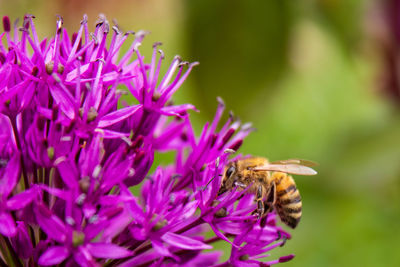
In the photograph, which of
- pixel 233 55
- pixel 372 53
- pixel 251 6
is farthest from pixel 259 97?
pixel 372 53

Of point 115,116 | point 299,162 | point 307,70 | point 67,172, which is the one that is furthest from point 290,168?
point 307,70

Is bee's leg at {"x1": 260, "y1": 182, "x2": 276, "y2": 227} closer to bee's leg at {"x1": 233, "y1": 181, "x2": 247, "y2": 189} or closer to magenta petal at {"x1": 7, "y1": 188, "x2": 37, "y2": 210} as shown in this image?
bee's leg at {"x1": 233, "y1": 181, "x2": 247, "y2": 189}

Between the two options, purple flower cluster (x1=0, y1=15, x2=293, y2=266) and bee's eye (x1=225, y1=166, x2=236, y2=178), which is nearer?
purple flower cluster (x1=0, y1=15, x2=293, y2=266)

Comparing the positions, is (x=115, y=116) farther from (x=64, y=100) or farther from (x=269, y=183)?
(x=269, y=183)

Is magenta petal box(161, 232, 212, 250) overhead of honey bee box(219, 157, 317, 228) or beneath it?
beneath

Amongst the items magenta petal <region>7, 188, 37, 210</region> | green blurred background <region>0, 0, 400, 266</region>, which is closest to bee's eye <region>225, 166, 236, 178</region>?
magenta petal <region>7, 188, 37, 210</region>

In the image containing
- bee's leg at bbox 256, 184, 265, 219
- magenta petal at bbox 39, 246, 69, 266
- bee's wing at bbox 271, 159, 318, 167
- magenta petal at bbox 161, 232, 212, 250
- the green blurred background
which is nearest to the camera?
magenta petal at bbox 39, 246, 69, 266

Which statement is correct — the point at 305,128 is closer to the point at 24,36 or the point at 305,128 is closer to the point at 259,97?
the point at 259,97
